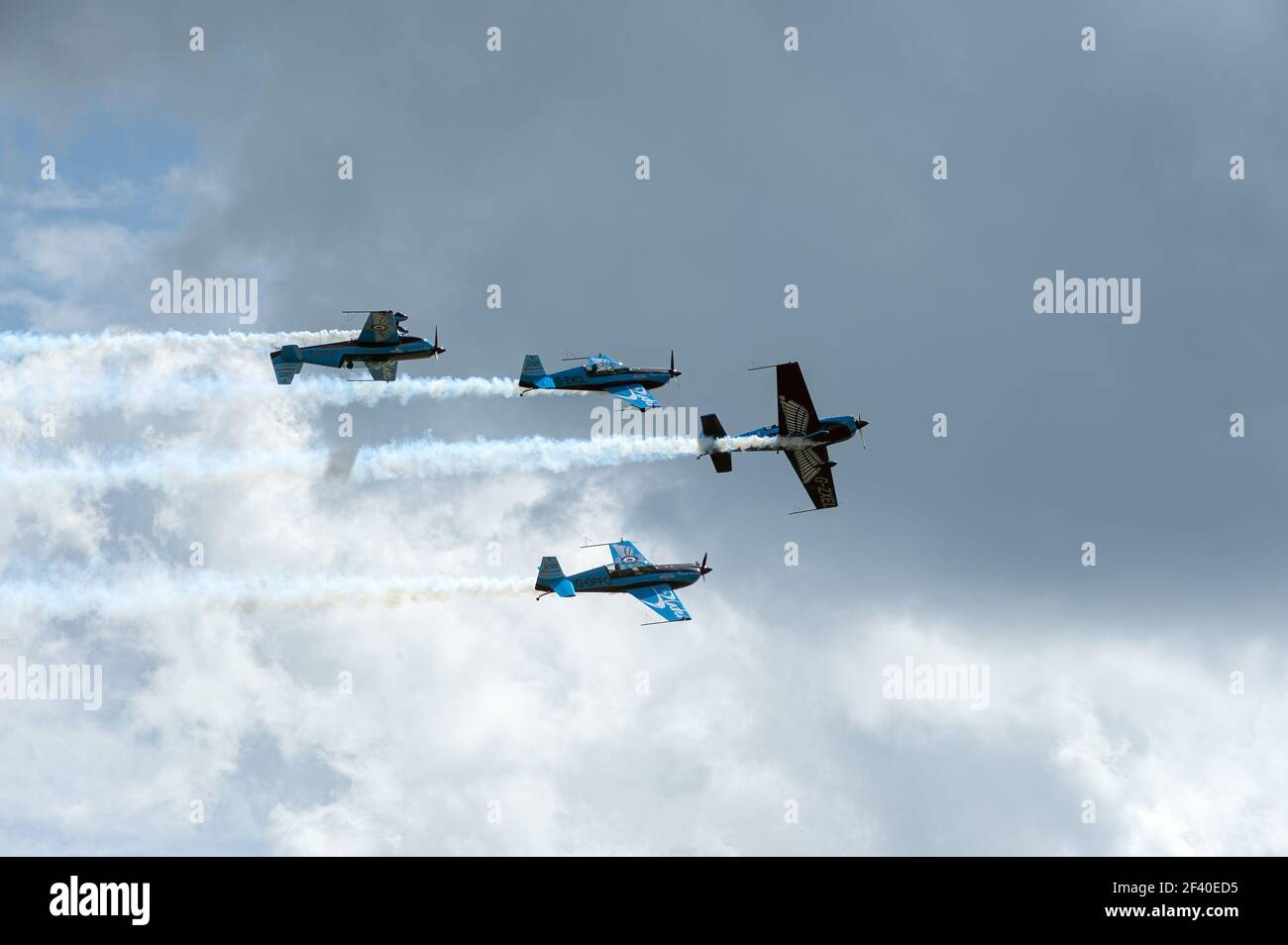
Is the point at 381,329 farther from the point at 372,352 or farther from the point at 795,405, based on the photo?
the point at 795,405

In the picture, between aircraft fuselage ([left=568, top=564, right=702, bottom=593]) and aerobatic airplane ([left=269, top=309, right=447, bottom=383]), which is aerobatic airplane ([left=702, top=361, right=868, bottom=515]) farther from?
aerobatic airplane ([left=269, top=309, right=447, bottom=383])

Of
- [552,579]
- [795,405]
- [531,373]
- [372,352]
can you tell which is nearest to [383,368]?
[372,352]

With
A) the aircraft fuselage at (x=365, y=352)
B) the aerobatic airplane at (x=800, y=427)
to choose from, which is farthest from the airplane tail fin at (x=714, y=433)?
the aircraft fuselage at (x=365, y=352)

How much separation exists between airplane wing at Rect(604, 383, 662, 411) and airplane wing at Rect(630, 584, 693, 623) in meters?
12.1

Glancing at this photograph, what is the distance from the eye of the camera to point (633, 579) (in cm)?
11881

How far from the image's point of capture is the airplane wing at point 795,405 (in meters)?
114

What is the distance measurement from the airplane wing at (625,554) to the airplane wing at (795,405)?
522 inches

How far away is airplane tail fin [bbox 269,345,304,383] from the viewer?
116 m

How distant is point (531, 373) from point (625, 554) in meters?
14.0
